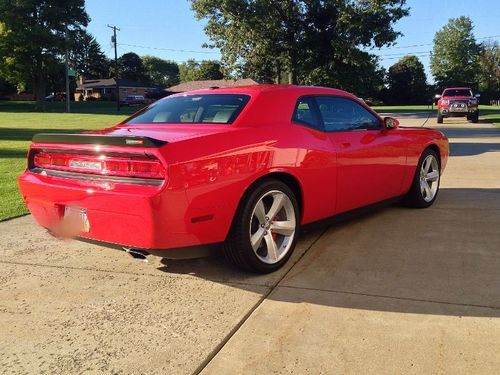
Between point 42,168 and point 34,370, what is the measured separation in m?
1.92

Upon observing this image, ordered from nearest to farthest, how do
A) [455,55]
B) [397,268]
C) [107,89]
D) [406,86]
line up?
[397,268]
[406,86]
[455,55]
[107,89]

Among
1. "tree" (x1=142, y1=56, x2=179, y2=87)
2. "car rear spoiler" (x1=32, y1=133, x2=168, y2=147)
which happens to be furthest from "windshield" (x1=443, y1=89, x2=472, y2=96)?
"tree" (x1=142, y1=56, x2=179, y2=87)

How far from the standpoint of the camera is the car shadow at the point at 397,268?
3.45m

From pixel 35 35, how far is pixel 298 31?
3151 cm

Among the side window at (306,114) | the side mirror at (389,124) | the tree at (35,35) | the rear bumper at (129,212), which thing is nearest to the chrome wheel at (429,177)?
the side mirror at (389,124)

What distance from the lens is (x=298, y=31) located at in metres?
36.2

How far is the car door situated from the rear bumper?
1.69 m

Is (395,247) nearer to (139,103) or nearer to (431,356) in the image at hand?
(431,356)

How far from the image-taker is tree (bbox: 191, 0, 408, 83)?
33219 mm

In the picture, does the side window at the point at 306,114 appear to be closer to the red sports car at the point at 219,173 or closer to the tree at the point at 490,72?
the red sports car at the point at 219,173

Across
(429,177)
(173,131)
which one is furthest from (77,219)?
(429,177)

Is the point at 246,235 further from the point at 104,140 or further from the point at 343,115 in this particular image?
the point at 343,115

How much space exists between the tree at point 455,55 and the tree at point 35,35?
6170 cm

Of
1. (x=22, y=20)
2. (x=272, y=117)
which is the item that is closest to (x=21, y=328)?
(x=272, y=117)
